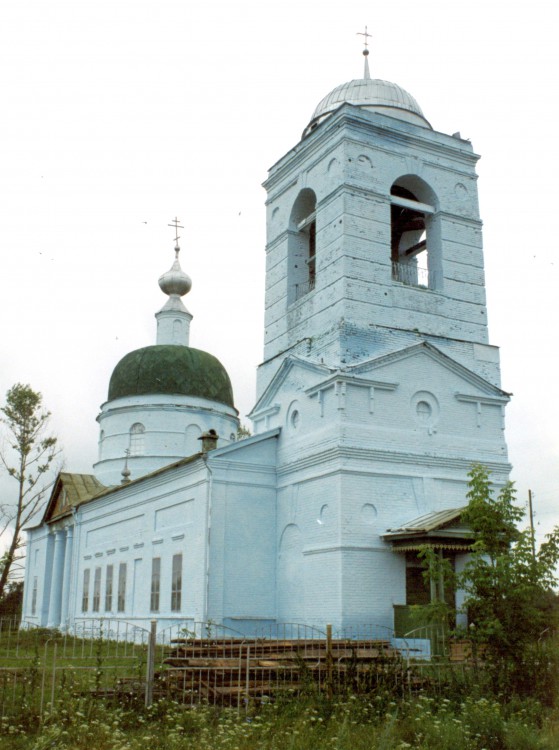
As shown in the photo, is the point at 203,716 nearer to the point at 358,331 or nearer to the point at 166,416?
the point at 358,331

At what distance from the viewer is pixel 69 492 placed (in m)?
33.1

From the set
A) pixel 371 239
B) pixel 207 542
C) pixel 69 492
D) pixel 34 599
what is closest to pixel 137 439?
pixel 69 492

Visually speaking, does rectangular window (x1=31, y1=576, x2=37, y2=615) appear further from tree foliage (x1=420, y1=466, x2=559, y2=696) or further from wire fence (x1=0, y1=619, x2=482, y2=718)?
tree foliage (x1=420, y1=466, x2=559, y2=696)

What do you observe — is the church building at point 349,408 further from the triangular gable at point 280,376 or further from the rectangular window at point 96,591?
the rectangular window at point 96,591

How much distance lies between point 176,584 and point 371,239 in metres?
9.88

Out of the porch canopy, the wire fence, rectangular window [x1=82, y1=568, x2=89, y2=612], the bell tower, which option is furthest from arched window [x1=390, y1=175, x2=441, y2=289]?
rectangular window [x1=82, y1=568, x2=89, y2=612]

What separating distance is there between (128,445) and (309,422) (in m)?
14.6

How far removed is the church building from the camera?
18.2m

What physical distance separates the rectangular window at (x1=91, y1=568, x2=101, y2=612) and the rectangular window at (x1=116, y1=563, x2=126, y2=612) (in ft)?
7.15

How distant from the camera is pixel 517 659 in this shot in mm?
11883

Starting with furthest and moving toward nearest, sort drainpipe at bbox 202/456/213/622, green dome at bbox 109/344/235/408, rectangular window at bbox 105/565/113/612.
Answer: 1. green dome at bbox 109/344/235/408
2. rectangular window at bbox 105/565/113/612
3. drainpipe at bbox 202/456/213/622

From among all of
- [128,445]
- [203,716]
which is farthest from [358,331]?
[128,445]

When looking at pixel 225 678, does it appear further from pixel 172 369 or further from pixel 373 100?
pixel 172 369

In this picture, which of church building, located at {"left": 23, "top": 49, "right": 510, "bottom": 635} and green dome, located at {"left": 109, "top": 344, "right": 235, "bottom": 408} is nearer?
church building, located at {"left": 23, "top": 49, "right": 510, "bottom": 635}
